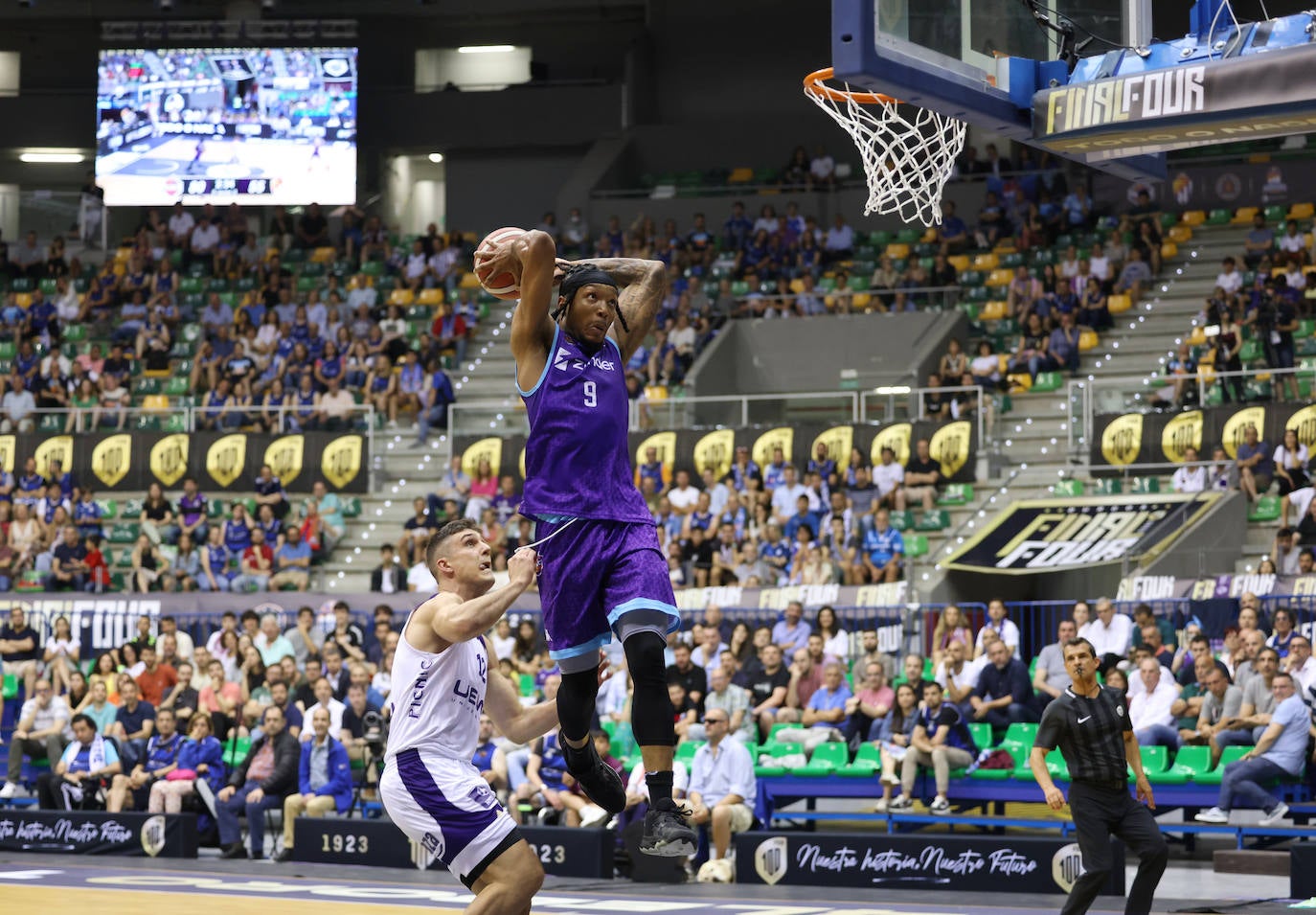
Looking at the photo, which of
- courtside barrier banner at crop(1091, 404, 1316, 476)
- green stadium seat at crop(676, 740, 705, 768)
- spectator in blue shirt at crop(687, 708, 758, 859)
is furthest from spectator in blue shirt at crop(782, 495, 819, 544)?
spectator in blue shirt at crop(687, 708, 758, 859)

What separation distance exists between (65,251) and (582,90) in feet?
33.5

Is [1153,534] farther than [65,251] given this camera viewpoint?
No

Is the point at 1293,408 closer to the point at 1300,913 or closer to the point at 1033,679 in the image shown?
the point at 1033,679

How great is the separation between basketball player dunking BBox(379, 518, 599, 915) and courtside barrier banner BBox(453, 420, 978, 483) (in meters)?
13.9

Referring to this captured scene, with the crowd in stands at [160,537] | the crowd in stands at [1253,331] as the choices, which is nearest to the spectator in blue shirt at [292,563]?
the crowd in stands at [160,537]

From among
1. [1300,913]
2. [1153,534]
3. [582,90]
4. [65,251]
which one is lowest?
[1300,913]

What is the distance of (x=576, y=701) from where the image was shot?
645 centimetres

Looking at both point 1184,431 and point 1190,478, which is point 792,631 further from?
point 1184,431

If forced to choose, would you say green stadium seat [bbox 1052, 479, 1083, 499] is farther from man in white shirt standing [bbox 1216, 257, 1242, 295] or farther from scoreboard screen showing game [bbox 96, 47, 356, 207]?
scoreboard screen showing game [bbox 96, 47, 356, 207]

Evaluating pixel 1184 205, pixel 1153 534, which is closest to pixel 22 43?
pixel 1184 205

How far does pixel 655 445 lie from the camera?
73.1 ft

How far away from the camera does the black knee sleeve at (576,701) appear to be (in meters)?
6.44

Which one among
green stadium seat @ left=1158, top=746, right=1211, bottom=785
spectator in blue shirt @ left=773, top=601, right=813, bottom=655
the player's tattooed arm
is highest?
the player's tattooed arm

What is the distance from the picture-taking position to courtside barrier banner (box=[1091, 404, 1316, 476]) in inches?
744
